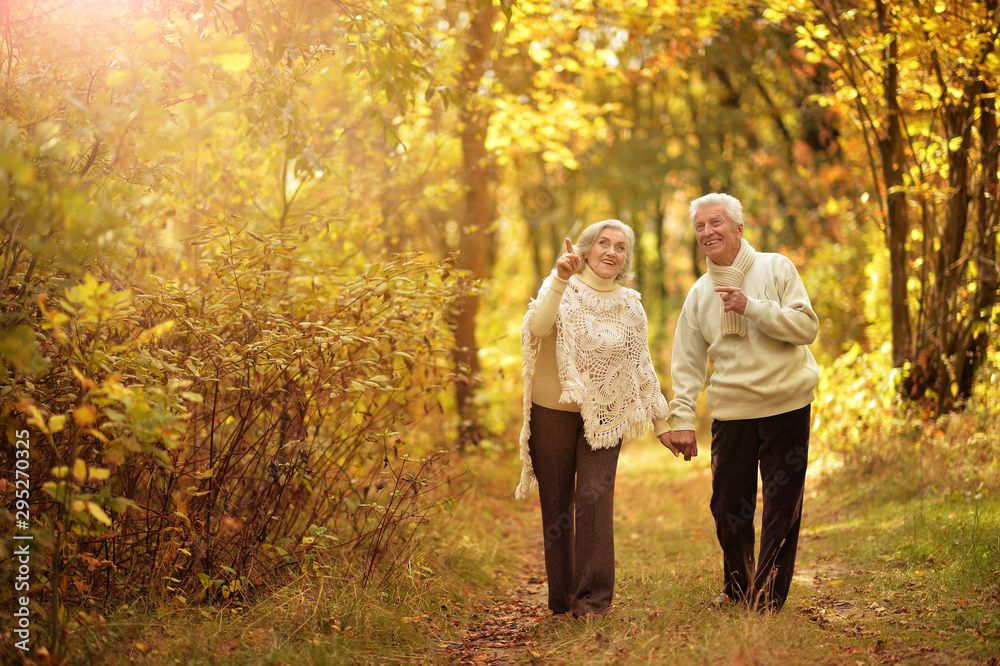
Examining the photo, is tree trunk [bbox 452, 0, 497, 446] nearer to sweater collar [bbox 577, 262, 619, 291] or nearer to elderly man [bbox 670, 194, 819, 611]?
sweater collar [bbox 577, 262, 619, 291]

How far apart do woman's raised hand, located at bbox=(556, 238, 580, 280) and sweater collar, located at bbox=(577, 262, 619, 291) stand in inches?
9.9

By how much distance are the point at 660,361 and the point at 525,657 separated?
14820mm

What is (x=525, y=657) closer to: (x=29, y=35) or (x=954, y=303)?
(x=29, y=35)

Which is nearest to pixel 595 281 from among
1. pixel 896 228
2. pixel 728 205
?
pixel 728 205

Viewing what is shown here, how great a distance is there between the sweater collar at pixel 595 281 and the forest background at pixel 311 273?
0.80m

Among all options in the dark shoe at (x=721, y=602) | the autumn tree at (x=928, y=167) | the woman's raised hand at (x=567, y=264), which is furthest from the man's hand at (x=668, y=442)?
the autumn tree at (x=928, y=167)

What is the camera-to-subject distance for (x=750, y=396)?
13.1 ft

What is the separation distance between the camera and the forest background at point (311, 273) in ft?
10.9

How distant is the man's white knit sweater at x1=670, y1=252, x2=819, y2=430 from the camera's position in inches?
154

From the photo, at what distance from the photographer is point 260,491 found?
4.37 m

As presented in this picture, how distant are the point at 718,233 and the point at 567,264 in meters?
0.81

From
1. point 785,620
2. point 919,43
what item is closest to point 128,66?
point 785,620

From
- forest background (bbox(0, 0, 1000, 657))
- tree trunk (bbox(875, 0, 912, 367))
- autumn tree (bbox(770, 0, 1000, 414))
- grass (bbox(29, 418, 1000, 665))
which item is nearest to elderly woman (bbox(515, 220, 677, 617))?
grass (bbox(29, 418, 1000, 665))

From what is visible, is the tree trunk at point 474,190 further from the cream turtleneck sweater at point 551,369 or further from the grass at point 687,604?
the cream turtleneck sweater at point 551,369
